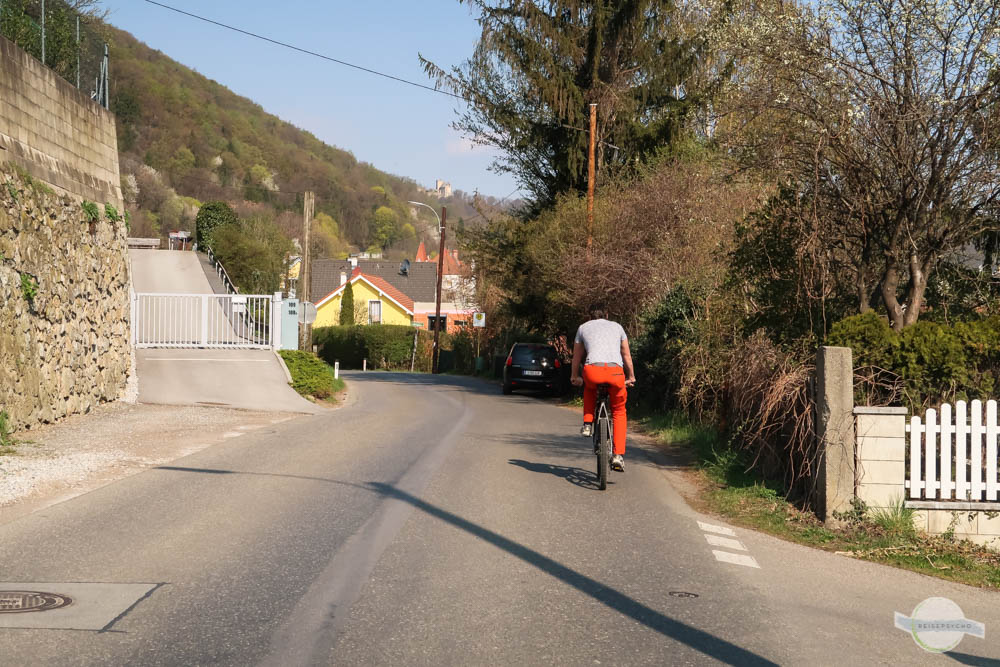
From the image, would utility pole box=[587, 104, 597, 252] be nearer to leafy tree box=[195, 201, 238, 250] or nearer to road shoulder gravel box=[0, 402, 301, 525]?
road shoulder gravel box=[0, 402, 301, 525]

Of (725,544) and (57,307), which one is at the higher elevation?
(57,307)

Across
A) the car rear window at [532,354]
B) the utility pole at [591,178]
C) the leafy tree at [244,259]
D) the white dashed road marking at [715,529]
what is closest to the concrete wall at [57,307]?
the white dashed road marking at [715,529]

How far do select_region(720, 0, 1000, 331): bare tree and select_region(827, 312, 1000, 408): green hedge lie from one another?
7.22ft

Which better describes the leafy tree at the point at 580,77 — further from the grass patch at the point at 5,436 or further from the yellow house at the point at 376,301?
the yellow house at the point at 376,301

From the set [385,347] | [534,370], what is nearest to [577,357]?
[534,370]

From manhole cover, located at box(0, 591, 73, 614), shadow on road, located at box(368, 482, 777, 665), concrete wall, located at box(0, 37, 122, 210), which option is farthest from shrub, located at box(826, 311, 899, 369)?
concrete wall, located at box(0, 37, 122, 210)

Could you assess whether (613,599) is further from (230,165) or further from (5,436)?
(230,165)

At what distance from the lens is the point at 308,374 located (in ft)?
78.9

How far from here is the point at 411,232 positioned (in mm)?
139000

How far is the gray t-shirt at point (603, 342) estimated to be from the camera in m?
10.7

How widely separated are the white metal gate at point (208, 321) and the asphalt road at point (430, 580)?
14.0 metres

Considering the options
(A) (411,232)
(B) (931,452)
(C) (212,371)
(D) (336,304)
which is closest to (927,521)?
(B) (931,452)

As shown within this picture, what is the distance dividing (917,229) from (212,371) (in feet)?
54.0

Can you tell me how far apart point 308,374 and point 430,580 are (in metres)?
18.1
